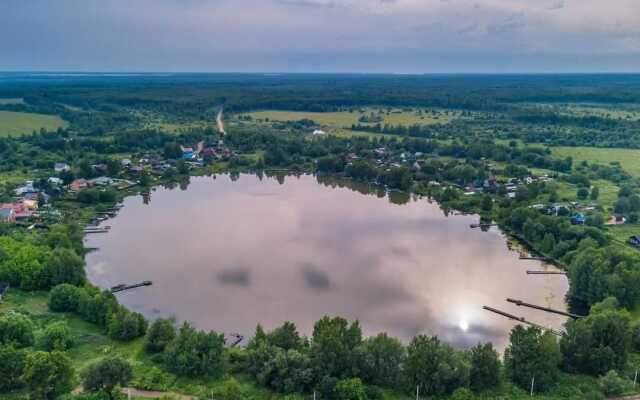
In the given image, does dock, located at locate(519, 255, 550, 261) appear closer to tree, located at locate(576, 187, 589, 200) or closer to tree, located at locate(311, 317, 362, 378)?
tree, located at locate(576, 187, 589, 200)

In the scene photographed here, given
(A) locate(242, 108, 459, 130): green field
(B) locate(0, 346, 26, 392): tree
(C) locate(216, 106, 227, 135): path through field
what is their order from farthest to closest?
1. (A) locate(242, 108, 459, 130): green field
2. (C) locate(216, 106, 227, 135): path through field
3. (B) locate(0, 346, 26, 392): tree

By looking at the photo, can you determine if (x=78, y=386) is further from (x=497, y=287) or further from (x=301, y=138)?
(x=301, y=138)

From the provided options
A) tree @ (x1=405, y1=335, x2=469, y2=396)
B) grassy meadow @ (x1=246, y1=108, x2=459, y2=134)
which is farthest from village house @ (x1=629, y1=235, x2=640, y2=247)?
grassy meadow @ (x1=246, y1=108, x2=459, y2=134)

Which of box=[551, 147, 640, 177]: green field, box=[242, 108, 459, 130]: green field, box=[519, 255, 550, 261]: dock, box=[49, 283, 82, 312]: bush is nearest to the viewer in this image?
box=[49, 283, 82, 312]: bush

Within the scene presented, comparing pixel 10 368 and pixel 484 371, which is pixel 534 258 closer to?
pixel 484 371

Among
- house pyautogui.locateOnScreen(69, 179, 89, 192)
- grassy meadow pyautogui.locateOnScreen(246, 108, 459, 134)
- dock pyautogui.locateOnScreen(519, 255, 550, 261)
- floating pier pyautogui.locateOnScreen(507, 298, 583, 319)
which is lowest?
floating pier pyautogui.locateOnScreen(507, 298, 583, 319)

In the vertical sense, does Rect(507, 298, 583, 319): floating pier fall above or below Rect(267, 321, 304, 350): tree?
below

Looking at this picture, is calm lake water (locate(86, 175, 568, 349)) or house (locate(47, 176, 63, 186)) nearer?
calm lake water (locate(86, 175, 568, 349))
